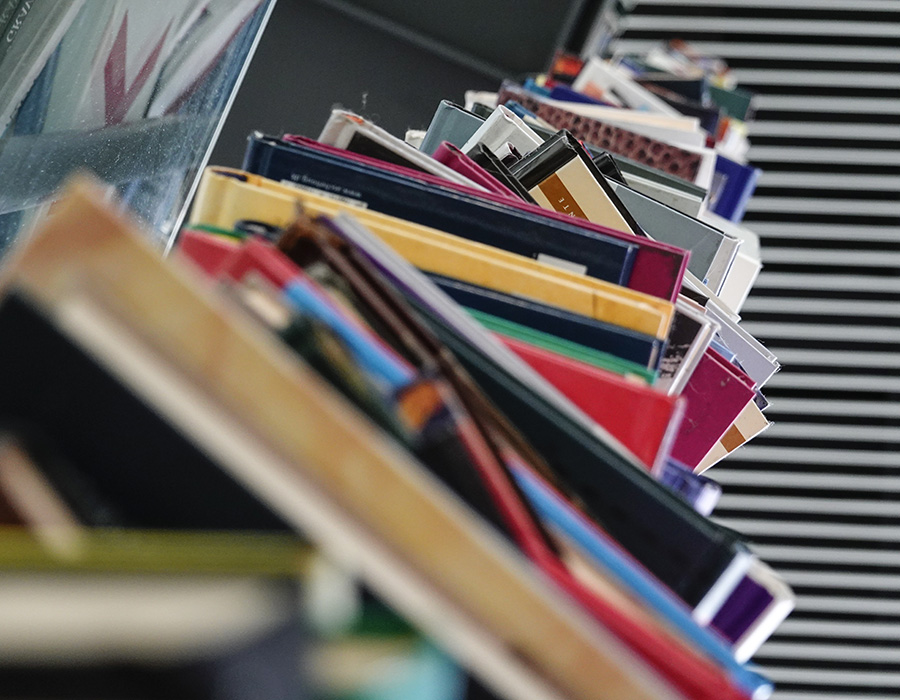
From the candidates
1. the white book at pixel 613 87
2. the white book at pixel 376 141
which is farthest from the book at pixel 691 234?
the white book at pixel 613 87

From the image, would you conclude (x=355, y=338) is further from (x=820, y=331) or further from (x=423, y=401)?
(x=820, y=331)

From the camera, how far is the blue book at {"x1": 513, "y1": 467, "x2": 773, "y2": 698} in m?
0.77

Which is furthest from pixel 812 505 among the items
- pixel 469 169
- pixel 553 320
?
pixel 553 320

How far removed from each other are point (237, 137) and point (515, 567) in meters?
A: 2.52

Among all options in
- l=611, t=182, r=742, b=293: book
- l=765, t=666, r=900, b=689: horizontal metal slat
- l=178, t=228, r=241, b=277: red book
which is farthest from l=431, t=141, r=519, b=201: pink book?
l=765, t=666, r=900, b=689: horizontal metal slat

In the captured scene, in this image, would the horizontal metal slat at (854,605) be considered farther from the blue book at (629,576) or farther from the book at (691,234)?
the blue book at (629,576)

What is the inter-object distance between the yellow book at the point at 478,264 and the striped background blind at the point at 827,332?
17.8ft

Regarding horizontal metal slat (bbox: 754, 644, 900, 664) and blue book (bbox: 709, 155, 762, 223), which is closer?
blue book (bbox: 709, 155, 762, 223)

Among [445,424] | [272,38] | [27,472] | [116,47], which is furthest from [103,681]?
[272,38]

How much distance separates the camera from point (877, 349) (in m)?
6.25

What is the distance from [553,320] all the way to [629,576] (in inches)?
14.8

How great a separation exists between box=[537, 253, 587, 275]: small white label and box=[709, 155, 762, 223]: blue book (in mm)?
1672

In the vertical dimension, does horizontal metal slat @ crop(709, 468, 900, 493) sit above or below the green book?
below

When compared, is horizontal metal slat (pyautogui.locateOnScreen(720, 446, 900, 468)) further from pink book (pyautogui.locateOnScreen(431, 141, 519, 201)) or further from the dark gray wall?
pink book (pyautogui.locateOnScreen(431, 141, 519, 201))
